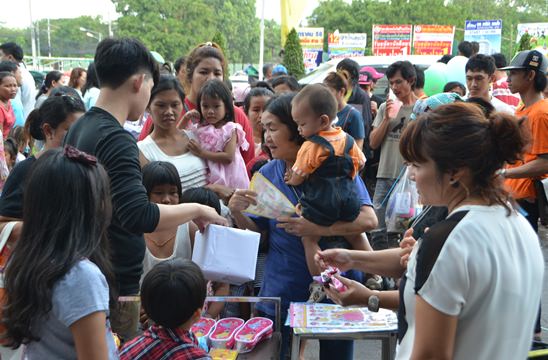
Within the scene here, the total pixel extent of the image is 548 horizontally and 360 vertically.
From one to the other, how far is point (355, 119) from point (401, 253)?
3.55 m

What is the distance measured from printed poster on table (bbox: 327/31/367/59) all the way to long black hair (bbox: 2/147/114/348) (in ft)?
93.8

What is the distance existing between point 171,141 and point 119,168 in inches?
63.9

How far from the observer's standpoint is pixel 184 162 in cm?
390

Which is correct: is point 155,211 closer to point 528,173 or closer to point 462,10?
point 528,173

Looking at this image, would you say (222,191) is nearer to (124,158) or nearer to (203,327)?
(203,327)

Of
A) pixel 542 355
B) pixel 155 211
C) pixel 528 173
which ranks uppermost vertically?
pixel 155 211

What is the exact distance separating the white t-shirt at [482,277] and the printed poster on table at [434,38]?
2859 centimetres

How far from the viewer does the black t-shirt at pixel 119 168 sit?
2.33m

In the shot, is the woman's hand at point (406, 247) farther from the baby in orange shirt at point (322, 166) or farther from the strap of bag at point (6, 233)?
the strap of bag at point (6, 233)

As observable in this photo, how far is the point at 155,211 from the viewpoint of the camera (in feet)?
7.84

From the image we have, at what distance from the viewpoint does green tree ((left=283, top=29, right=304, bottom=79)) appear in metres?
16.6

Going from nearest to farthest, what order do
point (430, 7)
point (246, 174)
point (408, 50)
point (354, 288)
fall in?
point (354, 288) → point (246, 174) → point (408, 50) → point (430, 7)

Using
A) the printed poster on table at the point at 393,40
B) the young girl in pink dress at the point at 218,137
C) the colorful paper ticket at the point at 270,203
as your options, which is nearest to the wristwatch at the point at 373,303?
the colorful paper ticket at the point at 270,203

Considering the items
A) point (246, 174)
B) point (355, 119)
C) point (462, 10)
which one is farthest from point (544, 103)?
point (462, 10)
